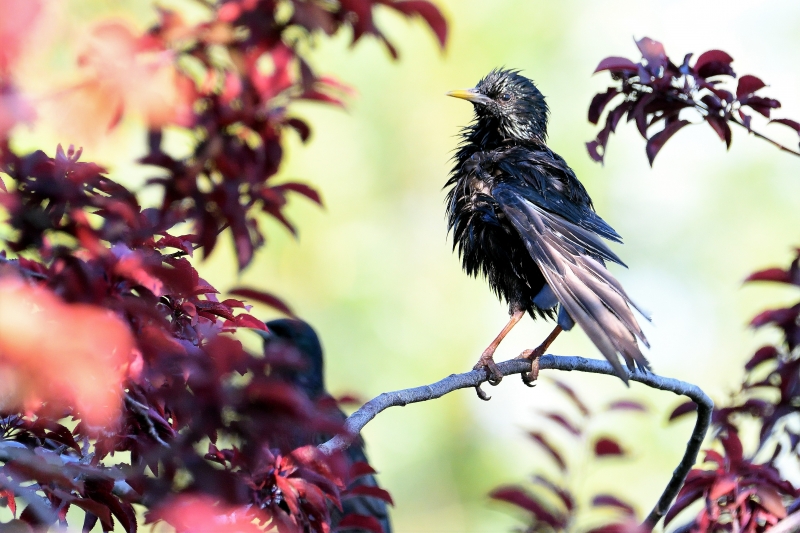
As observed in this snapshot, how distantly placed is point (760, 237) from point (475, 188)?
8.02 metres

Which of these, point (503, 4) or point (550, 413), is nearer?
point (550, 413)

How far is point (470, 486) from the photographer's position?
1074cm

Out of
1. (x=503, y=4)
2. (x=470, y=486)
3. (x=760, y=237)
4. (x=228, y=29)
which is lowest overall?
(x=470, y=486)

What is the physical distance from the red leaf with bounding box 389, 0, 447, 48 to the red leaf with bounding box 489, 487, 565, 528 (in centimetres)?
153

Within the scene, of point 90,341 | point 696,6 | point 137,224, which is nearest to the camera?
point 90,341

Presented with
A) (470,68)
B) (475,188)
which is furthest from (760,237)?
(475,188)

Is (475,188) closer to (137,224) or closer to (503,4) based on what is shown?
Result: (137,224)

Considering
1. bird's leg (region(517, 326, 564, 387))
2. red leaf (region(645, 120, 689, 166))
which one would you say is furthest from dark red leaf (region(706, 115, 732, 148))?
bird's leg (region(517, 326, 564, 387))

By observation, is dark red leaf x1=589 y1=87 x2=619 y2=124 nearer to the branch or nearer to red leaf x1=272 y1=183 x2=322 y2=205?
the branch

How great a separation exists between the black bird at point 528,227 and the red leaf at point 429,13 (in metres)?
1.47

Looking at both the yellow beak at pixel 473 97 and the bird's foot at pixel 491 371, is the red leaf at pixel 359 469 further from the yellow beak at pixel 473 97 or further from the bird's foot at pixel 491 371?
the yellow beak at pixel 473 97

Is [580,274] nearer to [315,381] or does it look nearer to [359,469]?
[359,469]

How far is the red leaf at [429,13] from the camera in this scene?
168 centimetres

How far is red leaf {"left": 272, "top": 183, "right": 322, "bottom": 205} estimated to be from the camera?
1.96 metres
